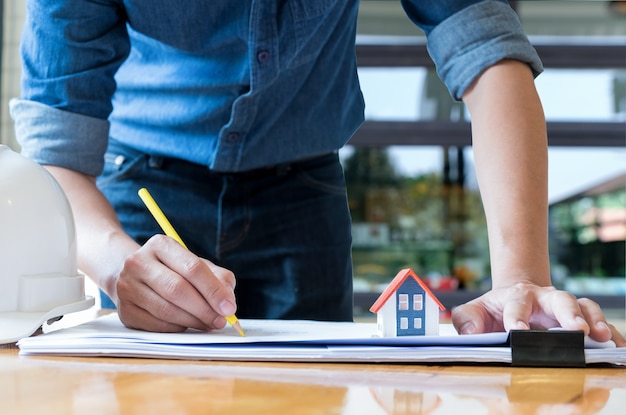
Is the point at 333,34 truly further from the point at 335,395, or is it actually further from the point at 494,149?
the point at 335,395

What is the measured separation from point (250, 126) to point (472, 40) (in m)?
0.34

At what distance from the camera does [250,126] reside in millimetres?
1140

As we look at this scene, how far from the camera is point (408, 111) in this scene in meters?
3.65

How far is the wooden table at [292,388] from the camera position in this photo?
1.64ft

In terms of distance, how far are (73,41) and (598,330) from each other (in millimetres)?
780

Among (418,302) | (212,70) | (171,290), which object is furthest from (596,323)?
(212,70)

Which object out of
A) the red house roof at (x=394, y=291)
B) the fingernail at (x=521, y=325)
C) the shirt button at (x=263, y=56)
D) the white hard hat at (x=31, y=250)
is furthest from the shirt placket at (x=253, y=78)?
the fingernail at (x=521, y=325)

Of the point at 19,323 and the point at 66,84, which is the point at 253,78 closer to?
the point at 66,84

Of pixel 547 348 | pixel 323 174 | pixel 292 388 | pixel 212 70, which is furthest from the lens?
pixel 323 174

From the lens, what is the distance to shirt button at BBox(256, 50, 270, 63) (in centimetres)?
111

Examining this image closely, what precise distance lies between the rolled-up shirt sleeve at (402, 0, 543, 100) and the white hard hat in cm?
57

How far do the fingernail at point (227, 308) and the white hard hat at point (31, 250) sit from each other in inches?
7.0

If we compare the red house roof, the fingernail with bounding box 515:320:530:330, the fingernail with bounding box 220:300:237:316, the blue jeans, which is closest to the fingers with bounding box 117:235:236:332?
the fingernail with bounding box 220:300:237:316

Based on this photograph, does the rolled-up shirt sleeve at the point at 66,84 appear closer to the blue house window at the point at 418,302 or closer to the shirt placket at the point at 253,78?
the shirt placket at the point at 253,78
